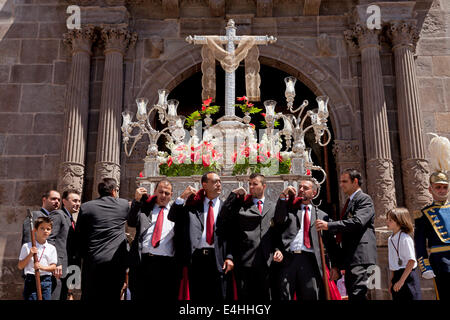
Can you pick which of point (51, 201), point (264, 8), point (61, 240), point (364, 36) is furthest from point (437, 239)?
point (264, 8)

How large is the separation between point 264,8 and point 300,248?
8925 millimetres

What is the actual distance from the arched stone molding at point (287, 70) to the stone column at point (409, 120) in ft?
3.96

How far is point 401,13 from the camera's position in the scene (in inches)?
488

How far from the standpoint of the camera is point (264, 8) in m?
13.1

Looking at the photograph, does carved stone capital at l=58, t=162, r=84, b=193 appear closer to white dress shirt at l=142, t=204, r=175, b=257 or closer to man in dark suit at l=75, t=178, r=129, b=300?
man in dark suit at l=75, t=178, r=129, b=300

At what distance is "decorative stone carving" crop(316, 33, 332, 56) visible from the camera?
12.7 meters

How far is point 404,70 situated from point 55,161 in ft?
29.6

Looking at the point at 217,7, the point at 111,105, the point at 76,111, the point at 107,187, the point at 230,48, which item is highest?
the point at 217,7

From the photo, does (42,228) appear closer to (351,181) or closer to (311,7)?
(351,181)

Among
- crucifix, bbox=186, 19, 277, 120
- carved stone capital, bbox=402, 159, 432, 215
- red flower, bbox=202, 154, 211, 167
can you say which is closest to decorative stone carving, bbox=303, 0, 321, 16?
crucifix, bbox=186, 19, 277, 120

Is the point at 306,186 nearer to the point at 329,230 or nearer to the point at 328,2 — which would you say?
the point at 329,230

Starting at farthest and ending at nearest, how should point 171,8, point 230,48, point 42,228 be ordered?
1. point 171,8
2. point 230,48
3. point 42,228

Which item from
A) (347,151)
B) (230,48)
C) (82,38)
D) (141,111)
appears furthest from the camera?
(82,38)

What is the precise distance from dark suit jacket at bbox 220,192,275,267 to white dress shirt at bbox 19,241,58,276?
7.38 feet
